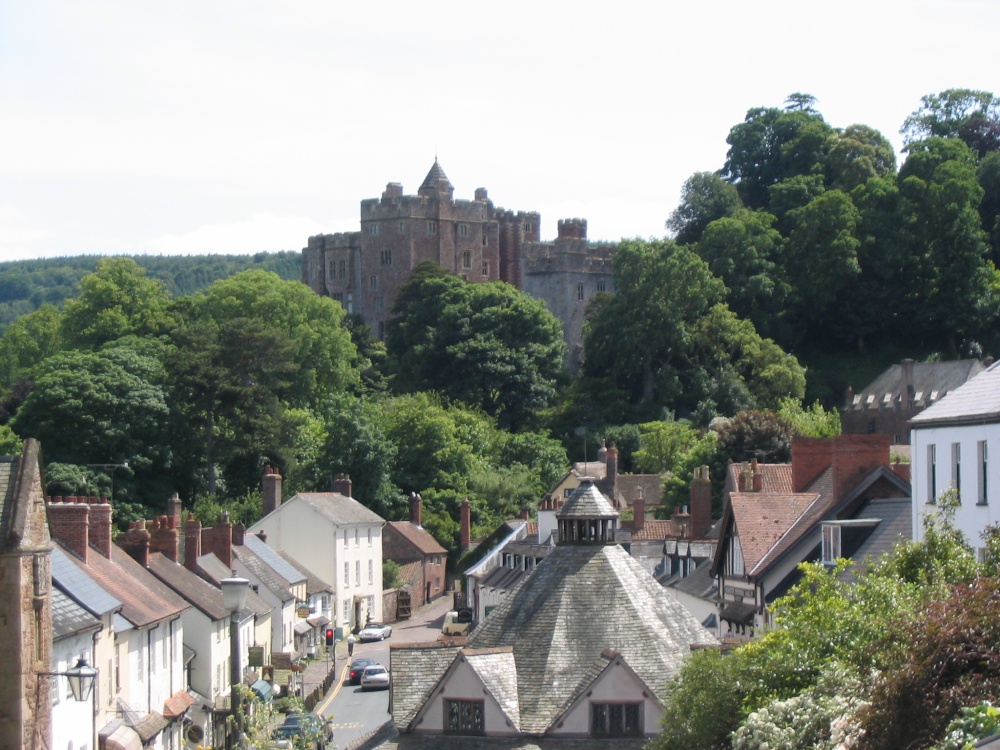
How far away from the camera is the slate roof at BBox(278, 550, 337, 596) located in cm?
6656

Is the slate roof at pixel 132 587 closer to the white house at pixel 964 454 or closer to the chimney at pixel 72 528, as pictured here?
the chimney at pixel 72 528

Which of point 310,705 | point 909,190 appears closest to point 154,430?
point 310,705

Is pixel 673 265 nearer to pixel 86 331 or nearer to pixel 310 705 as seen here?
pixel 86 331

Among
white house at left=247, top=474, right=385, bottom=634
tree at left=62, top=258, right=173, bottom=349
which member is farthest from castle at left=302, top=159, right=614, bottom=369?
white house at left=247, top=474, right=385, bottom=634

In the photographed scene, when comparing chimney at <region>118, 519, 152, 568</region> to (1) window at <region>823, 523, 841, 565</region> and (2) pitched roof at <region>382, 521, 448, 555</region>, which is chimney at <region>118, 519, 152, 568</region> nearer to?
(1) window at <region>823, 523, 841, 565</region>

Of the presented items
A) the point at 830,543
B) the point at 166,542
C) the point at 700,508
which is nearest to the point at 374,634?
the point at 700,508

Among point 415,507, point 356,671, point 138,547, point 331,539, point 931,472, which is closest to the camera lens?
point 931,472

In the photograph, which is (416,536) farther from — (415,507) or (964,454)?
(964,454)

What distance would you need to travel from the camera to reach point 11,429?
81.9 metres

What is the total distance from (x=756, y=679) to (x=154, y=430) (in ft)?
204

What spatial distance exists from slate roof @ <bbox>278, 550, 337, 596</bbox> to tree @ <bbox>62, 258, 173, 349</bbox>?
38144mm

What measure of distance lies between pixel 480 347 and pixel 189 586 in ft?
212

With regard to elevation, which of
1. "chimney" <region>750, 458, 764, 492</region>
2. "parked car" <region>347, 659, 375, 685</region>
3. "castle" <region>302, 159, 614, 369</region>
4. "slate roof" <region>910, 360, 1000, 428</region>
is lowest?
"parked car" <region>347, 659, 375, 685</region>

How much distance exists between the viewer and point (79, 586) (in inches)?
1262
